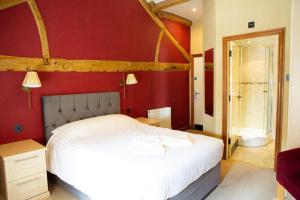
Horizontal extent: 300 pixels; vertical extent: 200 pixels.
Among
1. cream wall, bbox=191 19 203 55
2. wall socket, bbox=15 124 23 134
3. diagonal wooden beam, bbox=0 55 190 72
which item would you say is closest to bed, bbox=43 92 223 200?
wall socket, bbox=15 124 23 134

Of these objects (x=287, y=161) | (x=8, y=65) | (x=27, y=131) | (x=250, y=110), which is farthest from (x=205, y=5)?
(x=27, y=131)

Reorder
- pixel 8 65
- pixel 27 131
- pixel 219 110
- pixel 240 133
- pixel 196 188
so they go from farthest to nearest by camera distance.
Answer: pixel 240 133, pixel 219 110, pixel 27 131, pixel 8 65, pixel 196 188

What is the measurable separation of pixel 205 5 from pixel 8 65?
3400 millimetres

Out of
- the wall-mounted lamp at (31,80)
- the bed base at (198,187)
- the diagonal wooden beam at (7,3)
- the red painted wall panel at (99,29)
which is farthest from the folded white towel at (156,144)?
the diagonal wooden beam at (7,3)

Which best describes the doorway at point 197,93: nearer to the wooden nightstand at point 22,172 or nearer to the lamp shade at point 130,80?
the lamp shade at point 130,80

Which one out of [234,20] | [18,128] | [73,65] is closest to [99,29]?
[73,65]

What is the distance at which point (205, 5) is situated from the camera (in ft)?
13.1

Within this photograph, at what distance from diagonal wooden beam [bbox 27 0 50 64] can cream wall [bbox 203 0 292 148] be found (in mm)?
2680

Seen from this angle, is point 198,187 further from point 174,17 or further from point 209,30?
point 174,17

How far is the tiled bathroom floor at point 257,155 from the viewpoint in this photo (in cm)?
350

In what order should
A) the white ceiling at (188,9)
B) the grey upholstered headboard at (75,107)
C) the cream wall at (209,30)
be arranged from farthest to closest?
1. the white ceiling at (188,9)
2. the cream wall at (209,30)
3. the grey upholstered headboard at (75,107)

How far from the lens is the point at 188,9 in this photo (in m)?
4.69

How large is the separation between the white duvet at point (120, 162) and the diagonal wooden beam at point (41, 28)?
3.37 ft

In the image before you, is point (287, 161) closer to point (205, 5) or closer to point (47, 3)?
point (205, 5)
